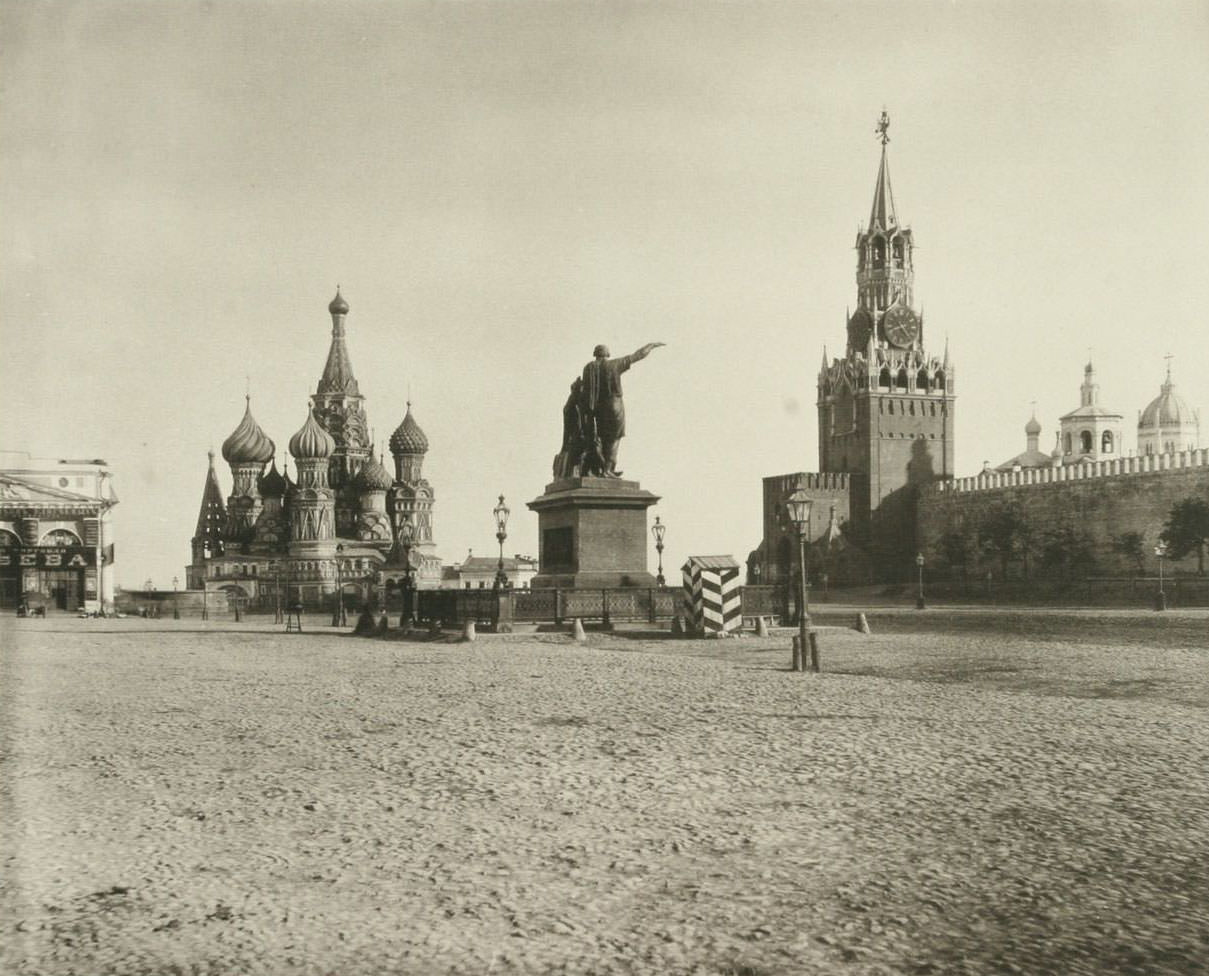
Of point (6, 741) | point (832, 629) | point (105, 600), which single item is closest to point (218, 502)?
point (105, 600)

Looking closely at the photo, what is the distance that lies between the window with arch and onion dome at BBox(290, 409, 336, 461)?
3717 cm

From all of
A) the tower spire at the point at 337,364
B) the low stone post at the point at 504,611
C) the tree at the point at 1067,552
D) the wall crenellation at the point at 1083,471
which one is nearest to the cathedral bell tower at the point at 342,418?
the tower spire at the point at 337,364

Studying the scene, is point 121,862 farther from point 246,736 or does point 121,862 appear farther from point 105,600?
point 105,600

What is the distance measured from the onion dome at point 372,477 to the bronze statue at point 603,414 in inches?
3375

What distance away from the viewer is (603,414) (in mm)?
23000

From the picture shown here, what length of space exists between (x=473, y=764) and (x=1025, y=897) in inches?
159

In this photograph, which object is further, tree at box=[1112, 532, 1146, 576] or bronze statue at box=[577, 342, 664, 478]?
tree at box=[1112, 532, 1146, 576]

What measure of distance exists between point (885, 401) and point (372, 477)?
139 feet

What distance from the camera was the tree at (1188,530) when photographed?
5944 centimetres

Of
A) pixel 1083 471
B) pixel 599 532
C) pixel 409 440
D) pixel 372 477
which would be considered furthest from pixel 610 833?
pixel 409 440

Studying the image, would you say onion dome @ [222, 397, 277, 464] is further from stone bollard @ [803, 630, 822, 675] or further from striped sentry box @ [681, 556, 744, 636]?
stone bollard @ [803, 630, 822, 675]

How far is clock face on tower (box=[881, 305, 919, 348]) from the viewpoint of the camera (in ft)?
308

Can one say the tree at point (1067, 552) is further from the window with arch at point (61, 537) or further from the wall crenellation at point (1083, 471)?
the window with arch at point (61, 537)

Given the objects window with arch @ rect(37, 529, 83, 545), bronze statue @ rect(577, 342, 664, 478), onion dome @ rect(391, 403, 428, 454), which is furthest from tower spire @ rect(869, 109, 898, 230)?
bronze statue @ rect(577, 342, 664, 478)
